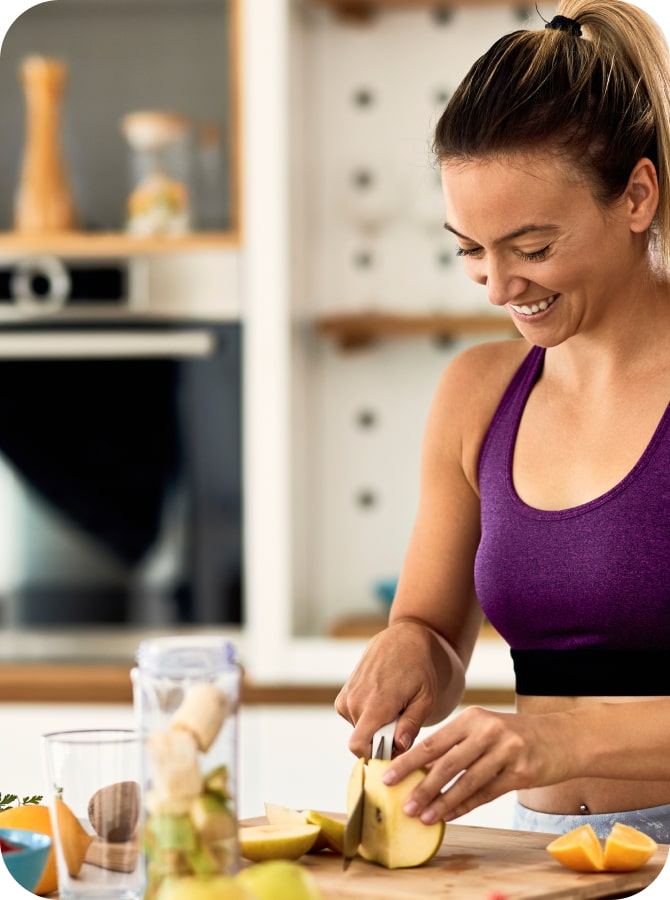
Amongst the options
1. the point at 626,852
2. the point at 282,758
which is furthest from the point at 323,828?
the point at 282,758

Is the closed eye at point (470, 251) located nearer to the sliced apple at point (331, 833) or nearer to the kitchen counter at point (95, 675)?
the sliced apple at point (331, 833)

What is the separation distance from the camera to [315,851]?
1041 mm

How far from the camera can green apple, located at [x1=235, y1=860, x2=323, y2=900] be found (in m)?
0.77

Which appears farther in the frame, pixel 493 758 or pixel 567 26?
pixel 567 26

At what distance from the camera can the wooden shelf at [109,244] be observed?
9.12ft

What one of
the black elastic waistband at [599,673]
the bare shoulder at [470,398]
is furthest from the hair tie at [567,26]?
the black elastic waistband at [599,673]

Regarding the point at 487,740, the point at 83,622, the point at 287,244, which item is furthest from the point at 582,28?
the point at 83,622

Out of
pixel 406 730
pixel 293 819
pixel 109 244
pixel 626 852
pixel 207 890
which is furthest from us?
pixel 109 244

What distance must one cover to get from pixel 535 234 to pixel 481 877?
1.78 ft

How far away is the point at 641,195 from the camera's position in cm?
121

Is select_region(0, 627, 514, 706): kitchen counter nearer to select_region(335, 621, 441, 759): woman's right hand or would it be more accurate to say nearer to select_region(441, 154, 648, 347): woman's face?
select_region(335, 621, 441, 759): woman's right hand

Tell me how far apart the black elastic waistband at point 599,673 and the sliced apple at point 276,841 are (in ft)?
1.12

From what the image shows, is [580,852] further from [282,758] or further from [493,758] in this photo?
[282,758]

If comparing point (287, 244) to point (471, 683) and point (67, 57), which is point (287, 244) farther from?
point (471, 683)
